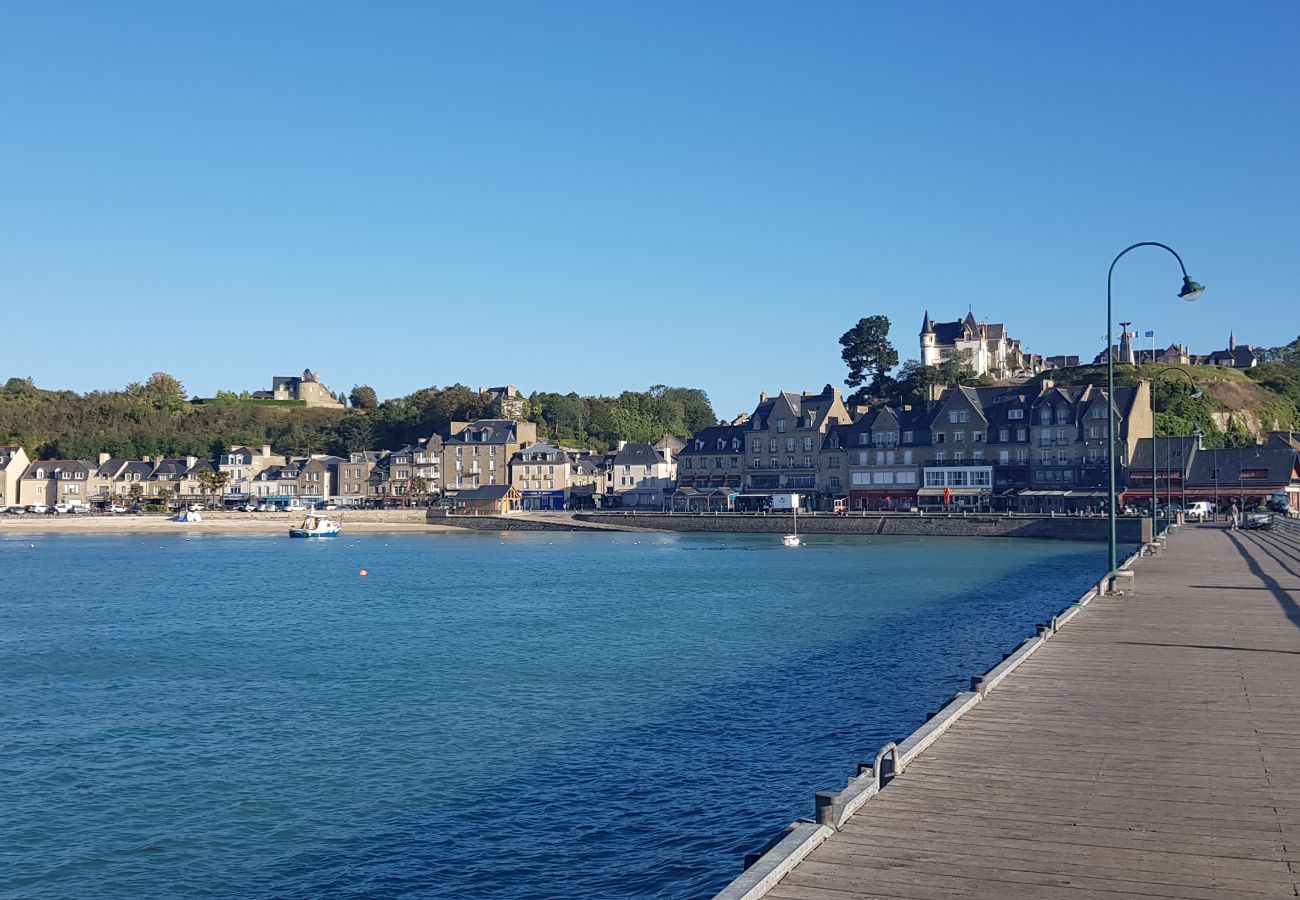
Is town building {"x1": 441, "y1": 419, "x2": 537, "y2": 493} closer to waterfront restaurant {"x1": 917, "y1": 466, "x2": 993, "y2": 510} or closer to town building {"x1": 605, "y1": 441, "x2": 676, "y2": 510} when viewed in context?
town building {"x1": 605, "y1": 441, "x2": 676, "y2": 510}

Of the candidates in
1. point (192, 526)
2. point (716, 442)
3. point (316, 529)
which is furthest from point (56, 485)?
point (716, 442)

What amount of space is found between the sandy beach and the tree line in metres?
25.4

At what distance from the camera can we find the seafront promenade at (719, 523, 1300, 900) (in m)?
8.34

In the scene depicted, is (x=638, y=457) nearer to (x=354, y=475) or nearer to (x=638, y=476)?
(x=638, y=476)

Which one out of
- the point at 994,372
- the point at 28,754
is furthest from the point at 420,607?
the point at 994,372

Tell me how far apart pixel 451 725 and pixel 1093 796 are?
50.3 feet

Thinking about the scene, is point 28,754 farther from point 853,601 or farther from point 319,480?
point 319,480

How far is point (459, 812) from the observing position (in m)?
17.2

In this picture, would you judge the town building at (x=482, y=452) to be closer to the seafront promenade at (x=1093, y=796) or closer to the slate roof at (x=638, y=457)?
the slate roof at (x=638, y=457)

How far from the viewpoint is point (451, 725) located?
23.1 meters

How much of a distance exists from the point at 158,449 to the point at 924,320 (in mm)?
110619

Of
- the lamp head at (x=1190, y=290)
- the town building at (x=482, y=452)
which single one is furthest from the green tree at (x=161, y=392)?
the lamp head at (x=1190, y=290)

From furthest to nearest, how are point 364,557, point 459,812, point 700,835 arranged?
point 364,557 → point 459,812 → point 700,835

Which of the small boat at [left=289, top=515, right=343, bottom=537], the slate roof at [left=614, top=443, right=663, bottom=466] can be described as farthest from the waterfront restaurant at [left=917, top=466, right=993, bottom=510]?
the small boat at [left=289, top=515, right=343, bottom=537]
